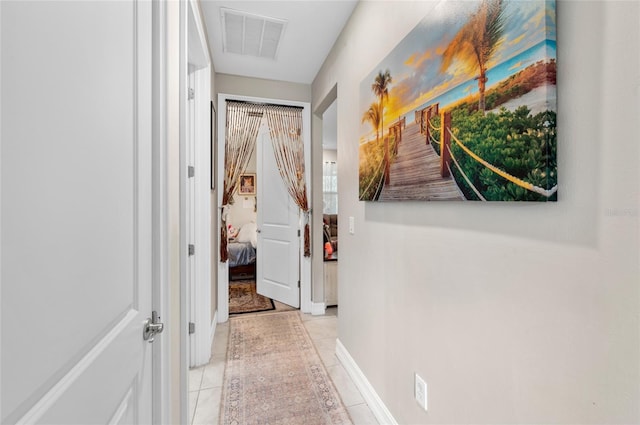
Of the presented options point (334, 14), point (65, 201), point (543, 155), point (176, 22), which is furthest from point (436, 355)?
point (334, 14)

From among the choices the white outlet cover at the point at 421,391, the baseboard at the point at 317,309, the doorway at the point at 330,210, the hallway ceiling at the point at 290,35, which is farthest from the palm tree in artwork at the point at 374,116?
the baseboard at the point at 317,309

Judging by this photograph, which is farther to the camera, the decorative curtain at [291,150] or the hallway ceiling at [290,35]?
the decorative curtain at [291,150]

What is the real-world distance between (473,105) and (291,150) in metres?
2.48

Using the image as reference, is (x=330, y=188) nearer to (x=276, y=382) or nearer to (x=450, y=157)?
(x=276, y=382)

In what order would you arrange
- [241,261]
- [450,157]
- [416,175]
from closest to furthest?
[450,157], [416,175], [241,261]

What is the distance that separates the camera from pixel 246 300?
12.4ft

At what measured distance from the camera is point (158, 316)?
992 mm

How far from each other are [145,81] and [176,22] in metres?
0.63

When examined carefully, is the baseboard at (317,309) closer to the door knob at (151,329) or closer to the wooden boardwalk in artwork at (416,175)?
the wooden boardwalk in artwork at (416,175)

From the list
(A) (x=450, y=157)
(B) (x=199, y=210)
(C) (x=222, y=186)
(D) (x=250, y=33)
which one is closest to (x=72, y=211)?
(A) (x=450, y=157)

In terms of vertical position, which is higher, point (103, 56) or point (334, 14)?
point (334, 14)

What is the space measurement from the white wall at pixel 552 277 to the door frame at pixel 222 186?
1.85 metres

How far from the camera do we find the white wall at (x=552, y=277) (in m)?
0.64

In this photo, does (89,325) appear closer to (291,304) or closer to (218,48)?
(218,48)
